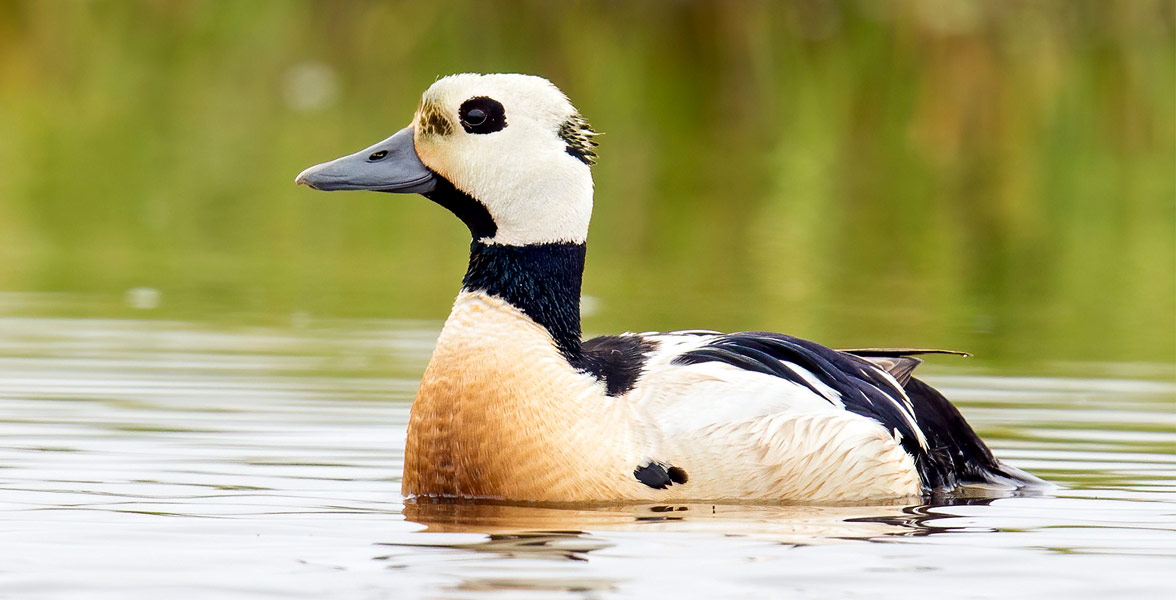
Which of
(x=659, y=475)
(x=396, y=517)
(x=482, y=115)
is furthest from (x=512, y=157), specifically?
(x=396, y=517)

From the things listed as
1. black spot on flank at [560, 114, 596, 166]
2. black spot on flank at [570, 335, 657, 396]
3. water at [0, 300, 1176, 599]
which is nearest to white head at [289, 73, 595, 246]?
black spot on flank at [560, 114, 596, 166]

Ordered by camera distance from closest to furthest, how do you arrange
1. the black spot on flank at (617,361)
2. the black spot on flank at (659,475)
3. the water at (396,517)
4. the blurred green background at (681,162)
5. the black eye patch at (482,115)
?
the water at (396,517) < the black spot on flank at (659,475) < the black spot on flank at (617,361) < the black eye patch at (482,115) < the blurred green background at (681,162)

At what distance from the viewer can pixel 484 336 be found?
23.7 ft

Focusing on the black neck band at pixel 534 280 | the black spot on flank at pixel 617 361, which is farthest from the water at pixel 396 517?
the black neck band at pixel 534 280

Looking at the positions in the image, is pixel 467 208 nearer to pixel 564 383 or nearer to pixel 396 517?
pixel 564 383

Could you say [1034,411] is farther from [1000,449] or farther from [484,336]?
[484,336]

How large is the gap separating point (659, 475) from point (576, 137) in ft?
4.10

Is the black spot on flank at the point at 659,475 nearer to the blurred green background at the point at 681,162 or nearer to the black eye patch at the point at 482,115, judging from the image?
the black eye patch at the point at 482,115

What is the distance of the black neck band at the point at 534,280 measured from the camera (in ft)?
24.2

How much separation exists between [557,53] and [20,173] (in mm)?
7552

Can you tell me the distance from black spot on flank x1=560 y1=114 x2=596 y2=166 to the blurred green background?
4.41 m

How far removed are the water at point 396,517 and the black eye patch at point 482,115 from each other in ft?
4.30

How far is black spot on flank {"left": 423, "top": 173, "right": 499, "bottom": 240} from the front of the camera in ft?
24.4

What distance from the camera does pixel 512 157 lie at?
24.0 feet
